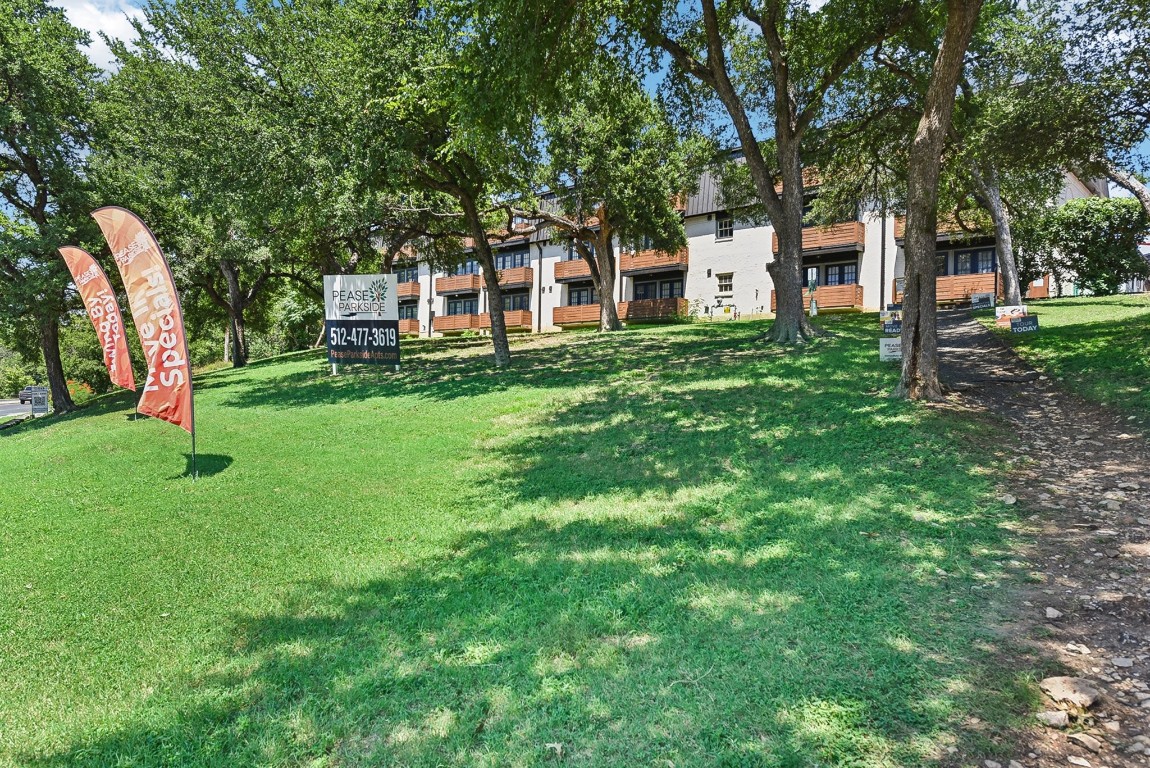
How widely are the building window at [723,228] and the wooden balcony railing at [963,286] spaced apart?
8.87 meters

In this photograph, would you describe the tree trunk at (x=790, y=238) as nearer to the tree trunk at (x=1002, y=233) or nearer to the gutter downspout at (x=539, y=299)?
the tree trunk at (x=1002, y=233)

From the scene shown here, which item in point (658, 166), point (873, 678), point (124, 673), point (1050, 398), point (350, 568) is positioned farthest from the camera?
point (658, 166)

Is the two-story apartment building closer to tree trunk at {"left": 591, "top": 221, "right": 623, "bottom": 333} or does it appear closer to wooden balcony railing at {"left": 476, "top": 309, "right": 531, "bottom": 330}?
wooden balcony railing at {"left": 476, "top": 309, "right": 531, "bottom": 330}

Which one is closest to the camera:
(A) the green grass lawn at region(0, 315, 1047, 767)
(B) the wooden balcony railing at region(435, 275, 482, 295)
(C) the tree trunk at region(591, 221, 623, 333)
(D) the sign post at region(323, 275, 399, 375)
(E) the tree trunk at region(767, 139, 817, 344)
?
(A) the green grass lawn at region(0, 315, 1047, 767)

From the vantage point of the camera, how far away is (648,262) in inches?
1405

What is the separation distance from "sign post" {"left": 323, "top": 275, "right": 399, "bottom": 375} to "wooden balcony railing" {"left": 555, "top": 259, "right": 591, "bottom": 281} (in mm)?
23238

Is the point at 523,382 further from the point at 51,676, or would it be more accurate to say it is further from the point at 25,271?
the point at 25,271

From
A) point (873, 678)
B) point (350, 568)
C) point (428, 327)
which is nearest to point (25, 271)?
point (350, 568)

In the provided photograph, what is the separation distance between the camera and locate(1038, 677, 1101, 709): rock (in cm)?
255

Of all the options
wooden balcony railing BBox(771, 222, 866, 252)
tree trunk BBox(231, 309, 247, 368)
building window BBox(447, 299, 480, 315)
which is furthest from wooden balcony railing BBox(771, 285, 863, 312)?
tree trunk BBox(231, 309, 247, 368)

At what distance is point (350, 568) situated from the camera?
454 cm

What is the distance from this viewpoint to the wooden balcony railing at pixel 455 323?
4416cm

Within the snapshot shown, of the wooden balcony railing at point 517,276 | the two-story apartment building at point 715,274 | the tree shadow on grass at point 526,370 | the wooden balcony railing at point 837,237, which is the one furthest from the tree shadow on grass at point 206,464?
the wooden balcony railing at point 517,276

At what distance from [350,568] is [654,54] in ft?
46.4
